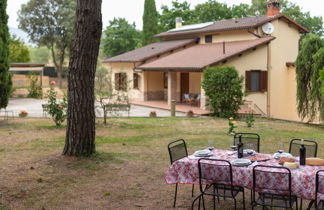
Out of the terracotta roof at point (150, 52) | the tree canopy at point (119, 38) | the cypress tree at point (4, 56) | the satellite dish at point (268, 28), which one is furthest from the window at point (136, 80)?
the tree canopy at point (119, 38)

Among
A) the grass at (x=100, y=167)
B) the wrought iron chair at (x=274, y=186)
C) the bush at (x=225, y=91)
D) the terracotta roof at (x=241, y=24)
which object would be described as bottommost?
the grass at (x=100, y=167)

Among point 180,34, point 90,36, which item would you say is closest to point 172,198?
point 90,36

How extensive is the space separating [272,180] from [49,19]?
4309 cm

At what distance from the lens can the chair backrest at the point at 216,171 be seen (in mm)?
5684

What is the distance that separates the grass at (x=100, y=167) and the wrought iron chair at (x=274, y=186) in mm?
1025

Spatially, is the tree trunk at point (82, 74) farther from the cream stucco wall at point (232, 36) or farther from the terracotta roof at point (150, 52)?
the terracotta roof at point (150, 52)

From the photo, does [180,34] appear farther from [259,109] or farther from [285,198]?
[285,198]

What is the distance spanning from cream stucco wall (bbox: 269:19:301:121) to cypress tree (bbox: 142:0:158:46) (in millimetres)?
15975

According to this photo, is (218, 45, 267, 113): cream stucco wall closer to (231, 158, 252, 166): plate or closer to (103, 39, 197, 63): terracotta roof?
(103, 39, 197, 63): terracotta roof

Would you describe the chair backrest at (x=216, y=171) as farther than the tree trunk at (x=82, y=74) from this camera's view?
No

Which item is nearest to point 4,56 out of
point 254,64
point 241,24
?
point 254,64

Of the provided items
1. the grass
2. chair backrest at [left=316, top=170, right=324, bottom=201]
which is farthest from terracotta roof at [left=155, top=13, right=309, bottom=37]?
chair backrest at [left=316, top=170, right=324, bottom=201]

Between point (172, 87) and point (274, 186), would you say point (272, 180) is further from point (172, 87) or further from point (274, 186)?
point (172, 87)

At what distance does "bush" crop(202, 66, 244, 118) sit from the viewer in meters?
19.4
